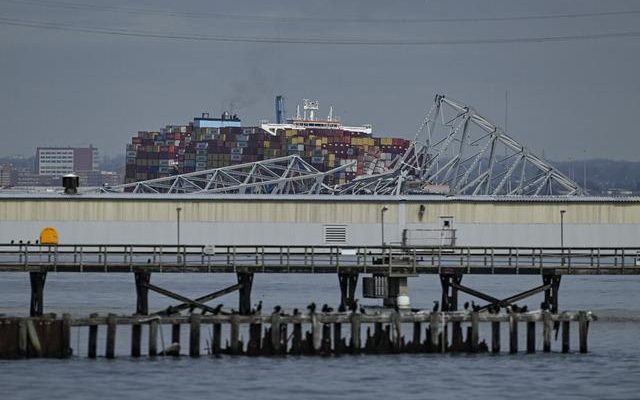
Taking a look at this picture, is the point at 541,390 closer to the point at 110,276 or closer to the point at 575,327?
the point at 575,327

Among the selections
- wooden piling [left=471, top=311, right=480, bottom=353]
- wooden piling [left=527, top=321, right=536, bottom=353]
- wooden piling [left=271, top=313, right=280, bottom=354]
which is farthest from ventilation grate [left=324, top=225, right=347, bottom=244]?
wooden piling [left=271, top=313, right=280, bottom=354]

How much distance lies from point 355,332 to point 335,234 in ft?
178

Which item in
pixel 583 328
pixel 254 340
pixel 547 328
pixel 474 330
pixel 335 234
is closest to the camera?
pixel 254 340

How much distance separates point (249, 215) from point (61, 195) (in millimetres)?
13116

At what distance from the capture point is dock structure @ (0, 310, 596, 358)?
5259cm

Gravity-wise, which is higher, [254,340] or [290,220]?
[290,220]

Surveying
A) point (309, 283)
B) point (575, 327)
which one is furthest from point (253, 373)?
point (309, 283)

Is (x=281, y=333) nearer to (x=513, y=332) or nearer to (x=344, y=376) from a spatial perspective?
(x=344, y=376)

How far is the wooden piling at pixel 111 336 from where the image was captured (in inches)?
2060

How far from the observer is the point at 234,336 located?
54.2 meters

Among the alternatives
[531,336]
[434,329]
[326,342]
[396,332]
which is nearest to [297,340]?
[326,342]

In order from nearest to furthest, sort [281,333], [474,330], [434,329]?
[281,333]
[434,329]
[474,330]

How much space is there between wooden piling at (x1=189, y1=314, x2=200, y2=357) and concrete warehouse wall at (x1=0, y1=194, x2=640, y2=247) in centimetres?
5239

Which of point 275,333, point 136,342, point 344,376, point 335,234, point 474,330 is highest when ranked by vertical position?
point 335,234
